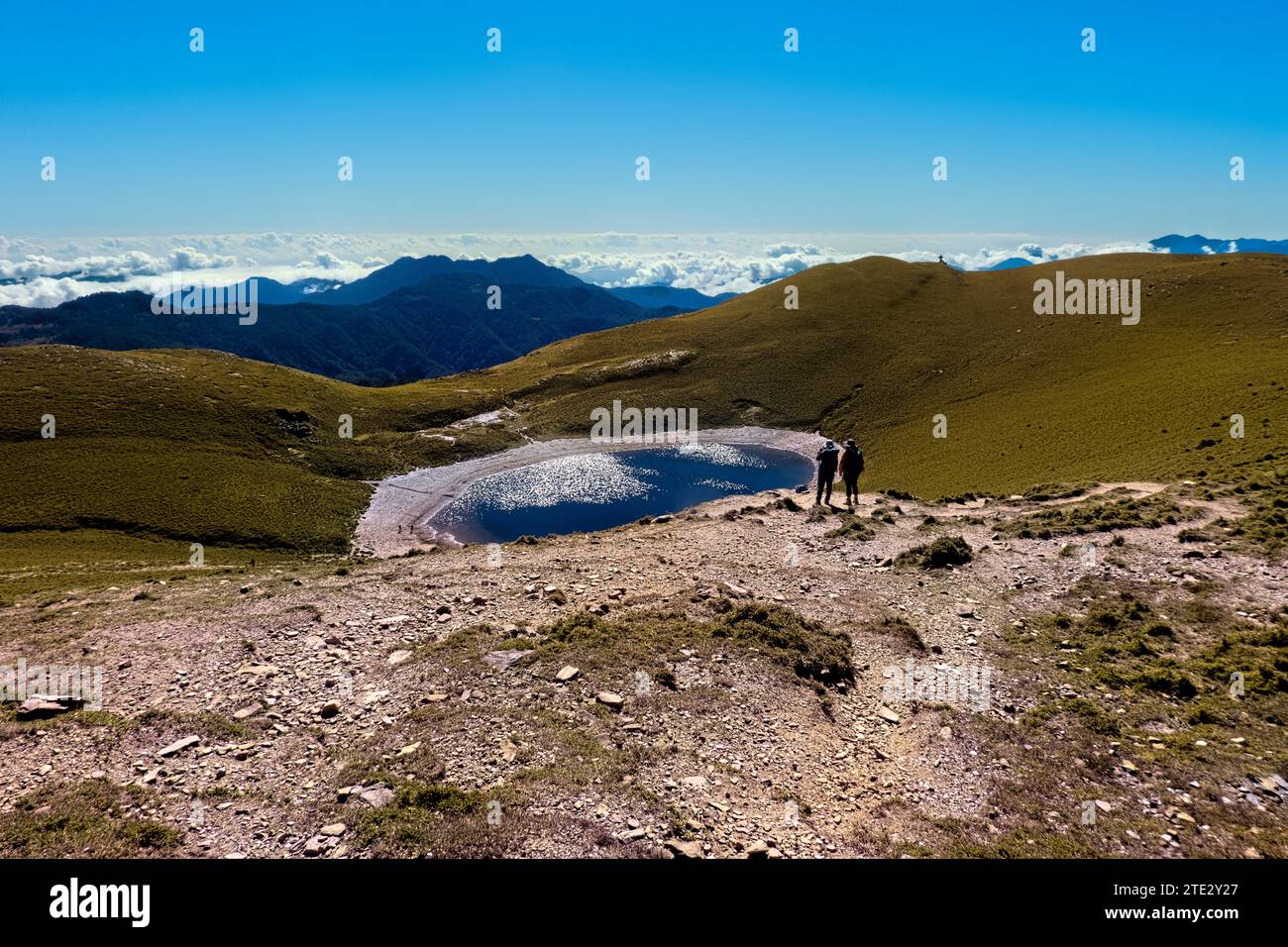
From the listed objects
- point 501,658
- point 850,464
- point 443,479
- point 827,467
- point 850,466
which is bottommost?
point 501,658

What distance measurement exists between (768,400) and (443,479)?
62581mm

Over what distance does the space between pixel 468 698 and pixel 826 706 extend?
11220mm

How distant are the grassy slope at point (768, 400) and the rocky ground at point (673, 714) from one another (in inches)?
1229

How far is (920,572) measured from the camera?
30.4m

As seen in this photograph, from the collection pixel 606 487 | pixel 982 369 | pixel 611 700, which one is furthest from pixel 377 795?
pixel 982 369

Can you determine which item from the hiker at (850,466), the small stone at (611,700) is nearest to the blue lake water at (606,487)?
the hiker at (850,466)

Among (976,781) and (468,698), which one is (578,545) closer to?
(468,698)

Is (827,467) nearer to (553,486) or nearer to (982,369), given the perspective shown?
(553,486)

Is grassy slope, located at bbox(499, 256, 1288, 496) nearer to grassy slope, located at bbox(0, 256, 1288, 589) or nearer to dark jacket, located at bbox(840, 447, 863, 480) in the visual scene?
grassy slope, located at bbox(0, 256, 1288, 589)

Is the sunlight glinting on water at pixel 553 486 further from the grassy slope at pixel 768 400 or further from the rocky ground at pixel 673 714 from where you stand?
the rocky ground at pixel 673 714

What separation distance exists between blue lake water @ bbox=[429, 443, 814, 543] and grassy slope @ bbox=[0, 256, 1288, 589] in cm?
1246

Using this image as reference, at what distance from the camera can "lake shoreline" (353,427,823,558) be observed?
2645 inches

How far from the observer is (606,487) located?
8575cm
